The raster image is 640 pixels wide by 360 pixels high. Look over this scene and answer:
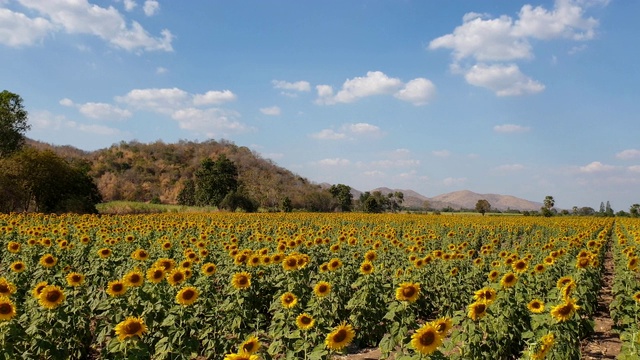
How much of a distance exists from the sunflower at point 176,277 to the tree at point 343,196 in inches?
3043

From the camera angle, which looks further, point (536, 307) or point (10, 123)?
point (10, 123)

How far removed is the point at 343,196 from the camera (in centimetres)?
8394

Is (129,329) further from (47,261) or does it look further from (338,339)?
(47,261)

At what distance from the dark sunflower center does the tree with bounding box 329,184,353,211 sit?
7924 centimetres

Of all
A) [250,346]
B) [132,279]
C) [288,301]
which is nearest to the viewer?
[250,346]

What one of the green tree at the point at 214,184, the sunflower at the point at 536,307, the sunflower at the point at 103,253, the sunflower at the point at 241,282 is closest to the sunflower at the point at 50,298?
the sunflower at the point at 241,282

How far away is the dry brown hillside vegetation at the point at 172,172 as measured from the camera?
312 feet

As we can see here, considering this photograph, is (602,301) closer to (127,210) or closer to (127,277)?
(127,277)

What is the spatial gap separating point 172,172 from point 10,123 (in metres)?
75.2

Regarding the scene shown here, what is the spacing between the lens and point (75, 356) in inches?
247

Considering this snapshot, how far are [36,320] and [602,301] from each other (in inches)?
473

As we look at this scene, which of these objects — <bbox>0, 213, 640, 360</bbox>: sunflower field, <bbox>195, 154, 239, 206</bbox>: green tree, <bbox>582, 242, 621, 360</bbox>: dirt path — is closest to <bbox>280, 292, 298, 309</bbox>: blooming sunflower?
<bbox>0, 213, 640, 360</bbox>: sunflower field

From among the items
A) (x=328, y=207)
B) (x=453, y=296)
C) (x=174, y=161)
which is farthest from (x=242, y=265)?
(x=174, y=161)

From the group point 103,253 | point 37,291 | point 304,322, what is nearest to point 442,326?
point 304,322
